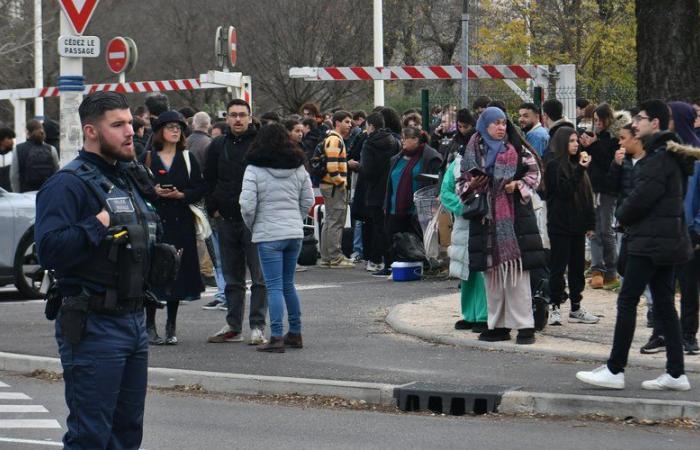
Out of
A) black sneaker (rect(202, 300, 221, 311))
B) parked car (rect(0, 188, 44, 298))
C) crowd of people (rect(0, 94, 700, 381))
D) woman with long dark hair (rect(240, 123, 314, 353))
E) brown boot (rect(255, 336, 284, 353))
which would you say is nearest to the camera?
crowd of people (rect(0, 94, 700, 381))

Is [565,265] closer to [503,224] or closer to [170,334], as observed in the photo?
[503,224]

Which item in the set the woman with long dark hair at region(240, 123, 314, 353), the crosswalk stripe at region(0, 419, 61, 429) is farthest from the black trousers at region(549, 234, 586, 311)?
the crosswalk stripe at region(0, 419, 61, 429)

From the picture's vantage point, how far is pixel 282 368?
35.0ft

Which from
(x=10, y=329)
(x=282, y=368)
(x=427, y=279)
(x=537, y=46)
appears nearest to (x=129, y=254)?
(x=282, y=368)

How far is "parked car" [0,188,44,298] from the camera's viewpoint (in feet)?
52.0

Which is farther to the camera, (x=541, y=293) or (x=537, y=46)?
(x=537, y=46)

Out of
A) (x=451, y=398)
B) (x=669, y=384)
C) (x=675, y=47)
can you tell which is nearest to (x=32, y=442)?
(x=451, y=398)

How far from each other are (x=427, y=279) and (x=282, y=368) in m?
6.74

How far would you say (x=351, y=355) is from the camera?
36.9ft

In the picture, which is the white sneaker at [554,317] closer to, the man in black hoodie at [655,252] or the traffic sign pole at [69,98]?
the man in black hoodie at [655,252]

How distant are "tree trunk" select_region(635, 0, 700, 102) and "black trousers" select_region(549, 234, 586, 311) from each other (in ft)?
11.4

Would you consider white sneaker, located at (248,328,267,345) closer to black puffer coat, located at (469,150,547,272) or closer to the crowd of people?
the crowd of people

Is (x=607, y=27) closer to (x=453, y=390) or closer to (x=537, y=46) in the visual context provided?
(x=537, y=46)

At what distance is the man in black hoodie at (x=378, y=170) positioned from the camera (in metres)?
17.9
